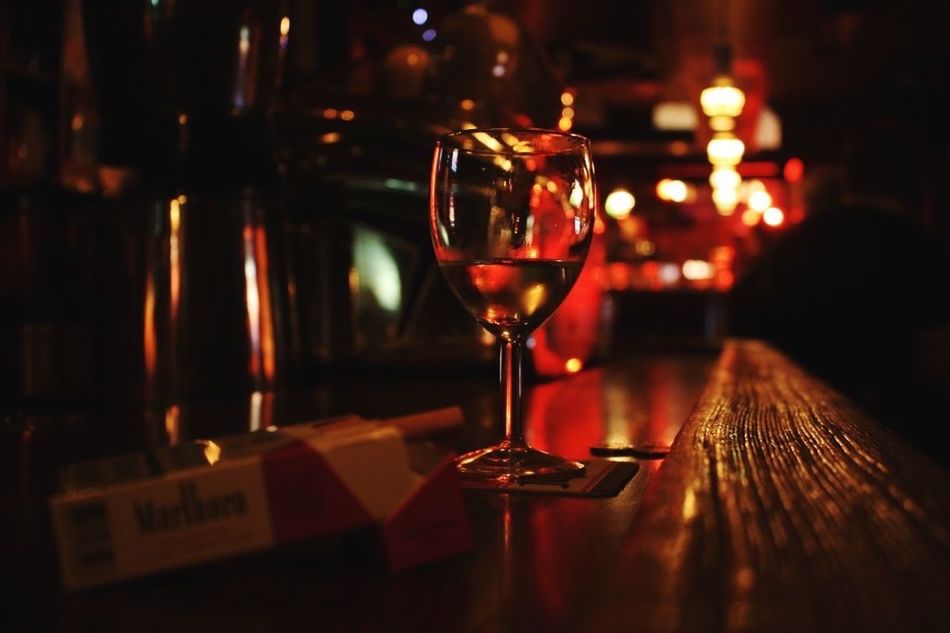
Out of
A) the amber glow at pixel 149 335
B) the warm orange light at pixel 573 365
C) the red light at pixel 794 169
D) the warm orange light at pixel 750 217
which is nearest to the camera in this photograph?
the amber glow at pixel 149 335

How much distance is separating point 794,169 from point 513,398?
32.1 ft

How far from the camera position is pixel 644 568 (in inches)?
11.8

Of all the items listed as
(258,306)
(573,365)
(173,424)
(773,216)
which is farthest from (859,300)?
(773,216)

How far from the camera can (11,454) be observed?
2.04 ft

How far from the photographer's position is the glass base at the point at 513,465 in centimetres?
49

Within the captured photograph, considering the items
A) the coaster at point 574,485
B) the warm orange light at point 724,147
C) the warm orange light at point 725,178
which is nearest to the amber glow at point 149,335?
the coaster at point 574,485

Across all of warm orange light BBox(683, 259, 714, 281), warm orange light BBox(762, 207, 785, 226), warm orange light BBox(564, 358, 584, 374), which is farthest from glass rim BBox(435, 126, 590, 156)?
warm orange light BBox(683, 259, 714, 281)

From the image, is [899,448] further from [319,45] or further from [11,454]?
[319,45]

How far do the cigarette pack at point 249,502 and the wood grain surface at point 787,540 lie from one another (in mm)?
71

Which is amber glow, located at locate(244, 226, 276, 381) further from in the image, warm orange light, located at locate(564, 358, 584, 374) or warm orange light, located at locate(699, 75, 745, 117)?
warm orange light, located at locate(699, 75, 745, 117)

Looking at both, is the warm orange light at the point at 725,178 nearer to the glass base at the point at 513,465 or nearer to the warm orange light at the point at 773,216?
the warm orange light at the point at 773,216

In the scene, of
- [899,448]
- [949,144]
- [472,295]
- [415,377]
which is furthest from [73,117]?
[949,144]

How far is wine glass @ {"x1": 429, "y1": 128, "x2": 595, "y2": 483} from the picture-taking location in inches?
20.8

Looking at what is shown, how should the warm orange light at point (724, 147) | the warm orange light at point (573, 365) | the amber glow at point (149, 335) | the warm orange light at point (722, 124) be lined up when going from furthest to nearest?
the warm orange light at point (724, 147), the warm orange light at point (722, 124), the warm orange light at point (573, 365), the amber glow at point (149, 335)
